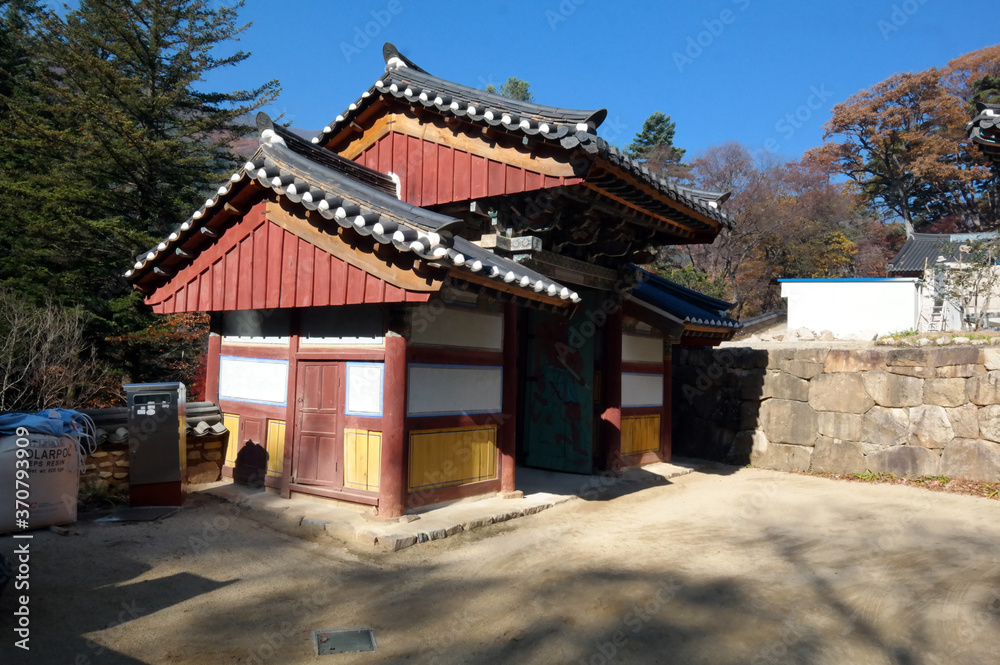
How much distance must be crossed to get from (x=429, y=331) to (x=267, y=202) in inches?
105

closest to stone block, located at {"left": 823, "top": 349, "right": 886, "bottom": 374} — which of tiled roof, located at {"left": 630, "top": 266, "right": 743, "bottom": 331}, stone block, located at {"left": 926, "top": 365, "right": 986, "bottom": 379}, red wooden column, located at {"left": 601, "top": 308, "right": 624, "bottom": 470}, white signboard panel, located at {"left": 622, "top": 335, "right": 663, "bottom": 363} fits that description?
stone block, located at {"left": 926, "top": 365, "right": 986, "bottom": 379}

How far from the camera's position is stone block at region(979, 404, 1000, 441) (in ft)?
31.3

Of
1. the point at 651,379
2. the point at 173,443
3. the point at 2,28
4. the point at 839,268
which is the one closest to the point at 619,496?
the point at 651,379

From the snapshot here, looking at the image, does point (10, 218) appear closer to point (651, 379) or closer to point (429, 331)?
point (429, 331)

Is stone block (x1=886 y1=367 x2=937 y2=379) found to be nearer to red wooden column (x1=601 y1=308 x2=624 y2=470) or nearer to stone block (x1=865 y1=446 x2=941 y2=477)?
stone block (x1=865 y1=446 x2=941 y2=477)

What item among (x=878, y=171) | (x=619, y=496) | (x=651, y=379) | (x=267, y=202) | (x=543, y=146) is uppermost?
(x=878, y=171)

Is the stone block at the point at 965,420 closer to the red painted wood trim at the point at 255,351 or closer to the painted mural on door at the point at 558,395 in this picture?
the painted mural on door at the point at 558,395

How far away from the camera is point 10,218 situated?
1681 cm

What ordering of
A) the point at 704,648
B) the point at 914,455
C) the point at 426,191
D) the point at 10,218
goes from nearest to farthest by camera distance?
the point at 704,648, the point at 426,191, the point at 914,455, the point at 10,218

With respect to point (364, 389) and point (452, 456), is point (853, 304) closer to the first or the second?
point (452, 456)

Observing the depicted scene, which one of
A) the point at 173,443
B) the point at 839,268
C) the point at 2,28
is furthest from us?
the point at 839,268

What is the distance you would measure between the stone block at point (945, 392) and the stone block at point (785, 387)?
192 cm

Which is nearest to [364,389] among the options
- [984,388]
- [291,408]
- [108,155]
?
[291,408]

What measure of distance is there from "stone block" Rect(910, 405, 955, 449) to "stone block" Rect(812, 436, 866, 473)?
0.88 meters
